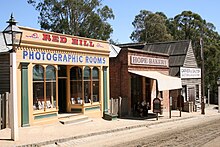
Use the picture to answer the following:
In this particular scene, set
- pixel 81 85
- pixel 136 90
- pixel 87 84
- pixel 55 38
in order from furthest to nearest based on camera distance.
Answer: pixel 136 90 → pixel 87 84 → pixel 81 85 → pixel 55 38

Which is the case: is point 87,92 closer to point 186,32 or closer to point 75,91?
point 75,91

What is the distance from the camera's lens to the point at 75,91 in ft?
69.2

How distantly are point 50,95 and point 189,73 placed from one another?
19630 millimetres

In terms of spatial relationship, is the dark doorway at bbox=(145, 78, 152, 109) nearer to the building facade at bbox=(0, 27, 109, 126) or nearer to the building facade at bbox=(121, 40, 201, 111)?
the building facade at bbox=(121, 40, 201, 111)

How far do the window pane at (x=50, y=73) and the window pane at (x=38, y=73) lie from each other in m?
0.39

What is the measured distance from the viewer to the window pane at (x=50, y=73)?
59.2 ft

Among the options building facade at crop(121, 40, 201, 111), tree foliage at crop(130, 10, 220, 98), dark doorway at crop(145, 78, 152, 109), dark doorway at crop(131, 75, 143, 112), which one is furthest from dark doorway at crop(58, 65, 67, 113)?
tree foliage at crop(130, 10, 220, 98)

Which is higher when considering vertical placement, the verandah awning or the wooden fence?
the verandah awning

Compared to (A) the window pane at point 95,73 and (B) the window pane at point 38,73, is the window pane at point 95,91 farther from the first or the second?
(B) the window pane at point 38,73

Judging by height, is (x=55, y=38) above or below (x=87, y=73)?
above

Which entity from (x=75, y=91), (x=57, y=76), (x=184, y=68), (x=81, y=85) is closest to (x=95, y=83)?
(x=81, y=85)

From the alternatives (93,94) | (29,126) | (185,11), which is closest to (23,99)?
(29,126)

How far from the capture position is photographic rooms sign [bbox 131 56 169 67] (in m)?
25.2

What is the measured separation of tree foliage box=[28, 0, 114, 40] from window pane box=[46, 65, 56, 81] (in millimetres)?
26101
